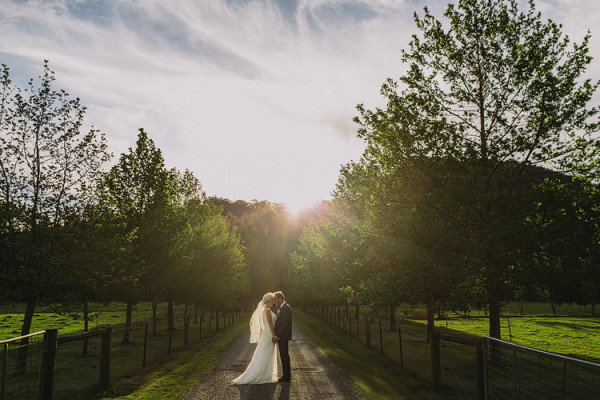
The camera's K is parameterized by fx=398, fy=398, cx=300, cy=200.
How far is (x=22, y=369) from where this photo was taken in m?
7.48

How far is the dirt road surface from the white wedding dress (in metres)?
0.29

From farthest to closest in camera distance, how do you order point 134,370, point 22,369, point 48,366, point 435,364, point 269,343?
point 134,370, point 269,343, point 435,364, point 48,366, point 22,369

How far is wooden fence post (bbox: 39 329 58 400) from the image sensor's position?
27.0 ft

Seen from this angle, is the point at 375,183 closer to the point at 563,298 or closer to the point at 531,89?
the point at 531,89

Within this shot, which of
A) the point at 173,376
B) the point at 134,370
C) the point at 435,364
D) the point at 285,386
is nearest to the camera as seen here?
the point at 285,386

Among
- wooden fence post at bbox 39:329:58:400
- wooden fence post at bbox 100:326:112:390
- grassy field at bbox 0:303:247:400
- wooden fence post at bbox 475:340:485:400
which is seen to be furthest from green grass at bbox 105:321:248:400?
wooden fence post at bbox 475:340:485:400

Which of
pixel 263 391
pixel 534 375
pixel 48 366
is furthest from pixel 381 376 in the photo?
pixel 48 366

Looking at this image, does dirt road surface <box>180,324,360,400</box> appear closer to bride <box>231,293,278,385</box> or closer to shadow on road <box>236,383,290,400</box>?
shadow on road <box>236,383,290,400</box>

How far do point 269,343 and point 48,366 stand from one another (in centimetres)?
566

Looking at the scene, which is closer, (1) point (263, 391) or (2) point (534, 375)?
(2) point (534, 375)

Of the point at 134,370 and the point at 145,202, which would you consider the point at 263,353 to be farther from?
the point at 145,202

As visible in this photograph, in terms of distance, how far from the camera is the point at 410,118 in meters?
13.2

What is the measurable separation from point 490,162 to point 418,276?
434 centimetres

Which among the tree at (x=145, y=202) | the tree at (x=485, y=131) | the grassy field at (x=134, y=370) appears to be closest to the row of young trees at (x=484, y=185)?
the tree at (x=485, y=131)
